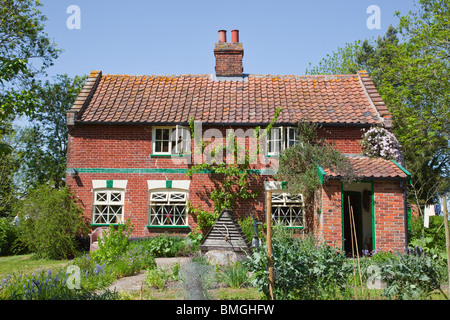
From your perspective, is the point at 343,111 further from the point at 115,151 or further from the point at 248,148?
the point at 115,151

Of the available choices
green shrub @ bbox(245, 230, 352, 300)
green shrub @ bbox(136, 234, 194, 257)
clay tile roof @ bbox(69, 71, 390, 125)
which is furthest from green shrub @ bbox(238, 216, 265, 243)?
green shrub @ bbox(245, 230, 352, 300)

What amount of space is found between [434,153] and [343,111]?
428 inches

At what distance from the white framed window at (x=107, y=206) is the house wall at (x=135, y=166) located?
0.68 feet

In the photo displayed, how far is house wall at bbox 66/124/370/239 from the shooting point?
1608cm

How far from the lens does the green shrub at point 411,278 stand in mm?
7223

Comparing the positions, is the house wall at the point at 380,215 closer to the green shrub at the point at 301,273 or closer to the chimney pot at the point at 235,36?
the green shrub at the point at 301,273

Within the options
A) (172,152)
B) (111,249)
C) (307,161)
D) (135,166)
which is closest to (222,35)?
(172,152)

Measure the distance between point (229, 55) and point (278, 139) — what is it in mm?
4946

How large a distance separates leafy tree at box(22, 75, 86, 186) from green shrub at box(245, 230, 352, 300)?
23087 millimetres

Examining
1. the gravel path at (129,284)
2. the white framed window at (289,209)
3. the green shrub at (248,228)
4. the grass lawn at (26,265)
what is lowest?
the grass lawn at (26,265)

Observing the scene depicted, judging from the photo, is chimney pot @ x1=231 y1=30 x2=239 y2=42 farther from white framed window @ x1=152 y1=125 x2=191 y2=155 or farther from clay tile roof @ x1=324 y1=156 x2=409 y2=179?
clay tile roof @ x1=324 y1=156 x2=409 y2=179

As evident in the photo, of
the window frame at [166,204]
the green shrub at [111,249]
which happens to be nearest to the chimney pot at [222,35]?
the window frame at [166,204]
